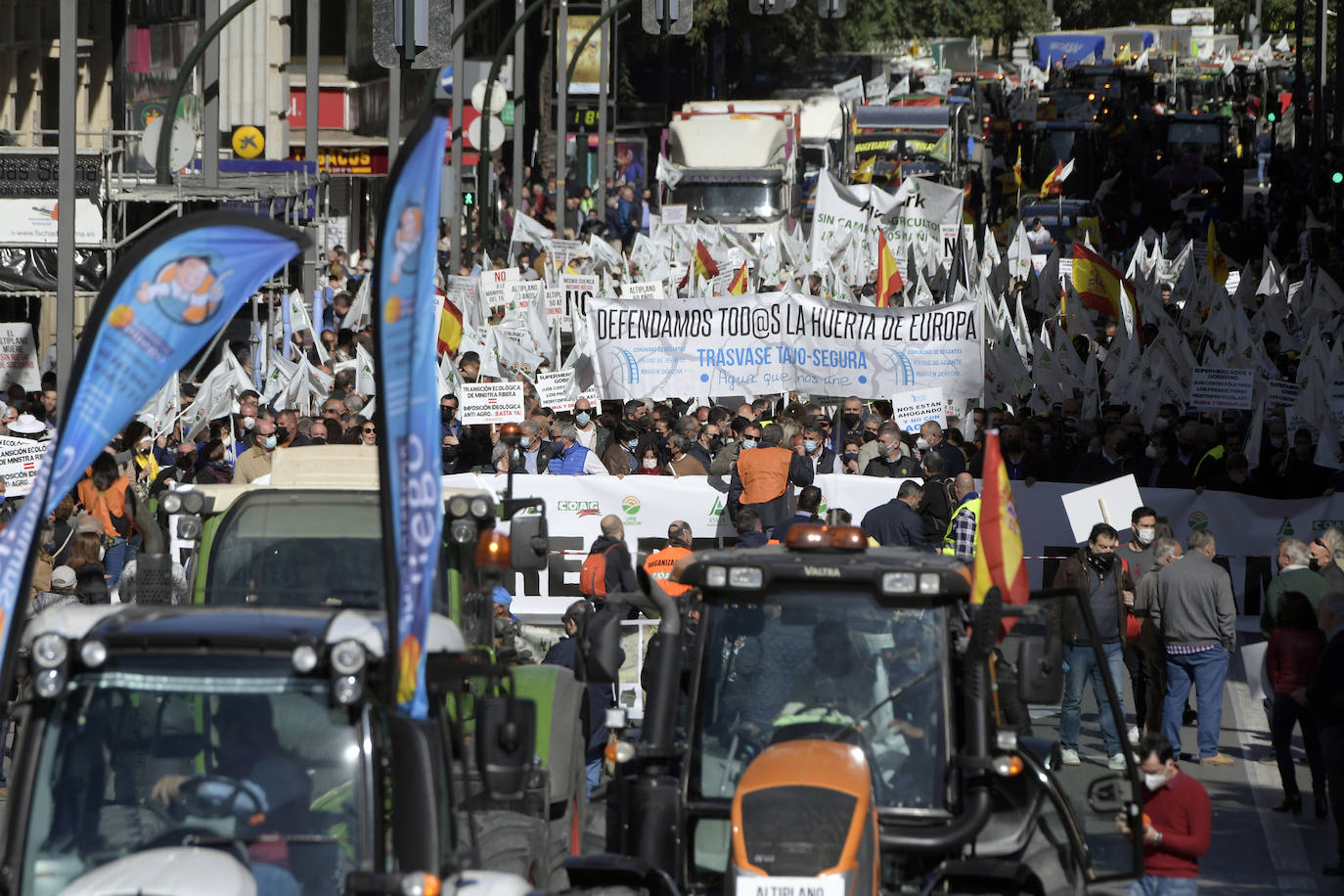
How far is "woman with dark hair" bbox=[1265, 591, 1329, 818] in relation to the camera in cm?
1162

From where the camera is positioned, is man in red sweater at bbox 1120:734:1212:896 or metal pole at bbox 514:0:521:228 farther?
metal pole at bbox 514:0:521:228

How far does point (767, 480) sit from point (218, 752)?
36.7 feet

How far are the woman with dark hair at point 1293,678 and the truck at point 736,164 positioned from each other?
29063 millimetres

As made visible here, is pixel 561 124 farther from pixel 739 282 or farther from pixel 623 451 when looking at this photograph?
→ pixel 623 451

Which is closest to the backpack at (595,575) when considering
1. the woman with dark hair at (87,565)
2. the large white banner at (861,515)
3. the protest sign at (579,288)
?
the large white banner at (861,515)

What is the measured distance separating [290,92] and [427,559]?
44.3 metres

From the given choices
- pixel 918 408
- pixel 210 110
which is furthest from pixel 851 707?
pixel 210 110

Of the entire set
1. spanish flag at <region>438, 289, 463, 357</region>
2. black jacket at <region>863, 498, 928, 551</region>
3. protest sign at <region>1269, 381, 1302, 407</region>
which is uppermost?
spanish flag at <region>438, 289, 463, 357</region>

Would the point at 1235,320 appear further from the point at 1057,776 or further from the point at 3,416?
the point at 1057,776

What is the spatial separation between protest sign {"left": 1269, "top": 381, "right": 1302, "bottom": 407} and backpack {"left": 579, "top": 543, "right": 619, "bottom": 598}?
7.24 meters

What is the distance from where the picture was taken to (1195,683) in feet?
43.4

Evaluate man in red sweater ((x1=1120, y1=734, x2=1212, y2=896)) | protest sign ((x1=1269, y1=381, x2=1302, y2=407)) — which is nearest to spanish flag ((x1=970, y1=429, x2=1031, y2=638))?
man in red sweater ((x1=1120, y1=734, x2=1212, y2=896))

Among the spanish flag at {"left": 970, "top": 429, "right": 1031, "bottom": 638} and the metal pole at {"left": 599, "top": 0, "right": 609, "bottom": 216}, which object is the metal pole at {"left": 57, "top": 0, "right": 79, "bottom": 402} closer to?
the spanish flag at {"left": 970, "top": 429, "right": 1031, "bottom": 638}

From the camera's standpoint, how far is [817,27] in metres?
64.9
